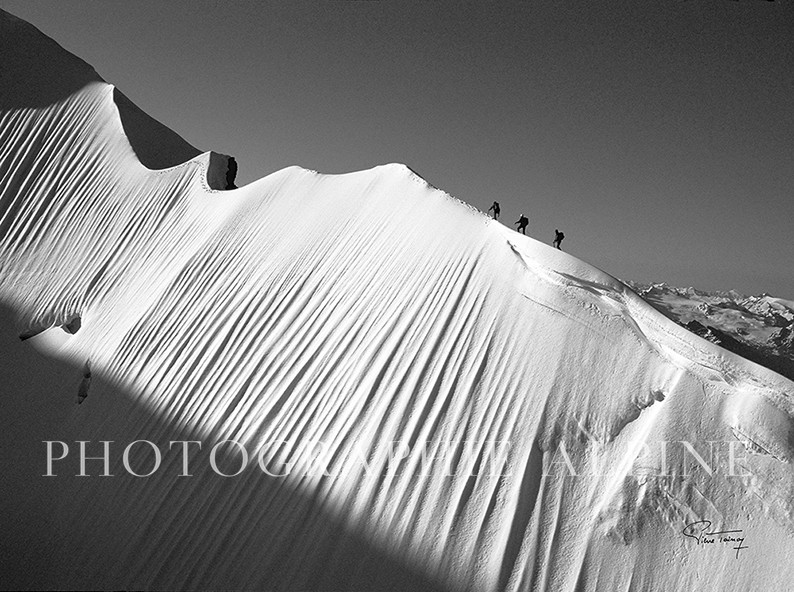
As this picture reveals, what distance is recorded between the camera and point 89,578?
5.93 metres

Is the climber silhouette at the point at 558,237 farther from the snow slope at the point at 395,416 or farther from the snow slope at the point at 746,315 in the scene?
the snow slope at the point at 746,315

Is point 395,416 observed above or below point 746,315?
below

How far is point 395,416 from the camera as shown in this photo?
208 inches

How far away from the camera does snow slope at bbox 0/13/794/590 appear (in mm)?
4117
